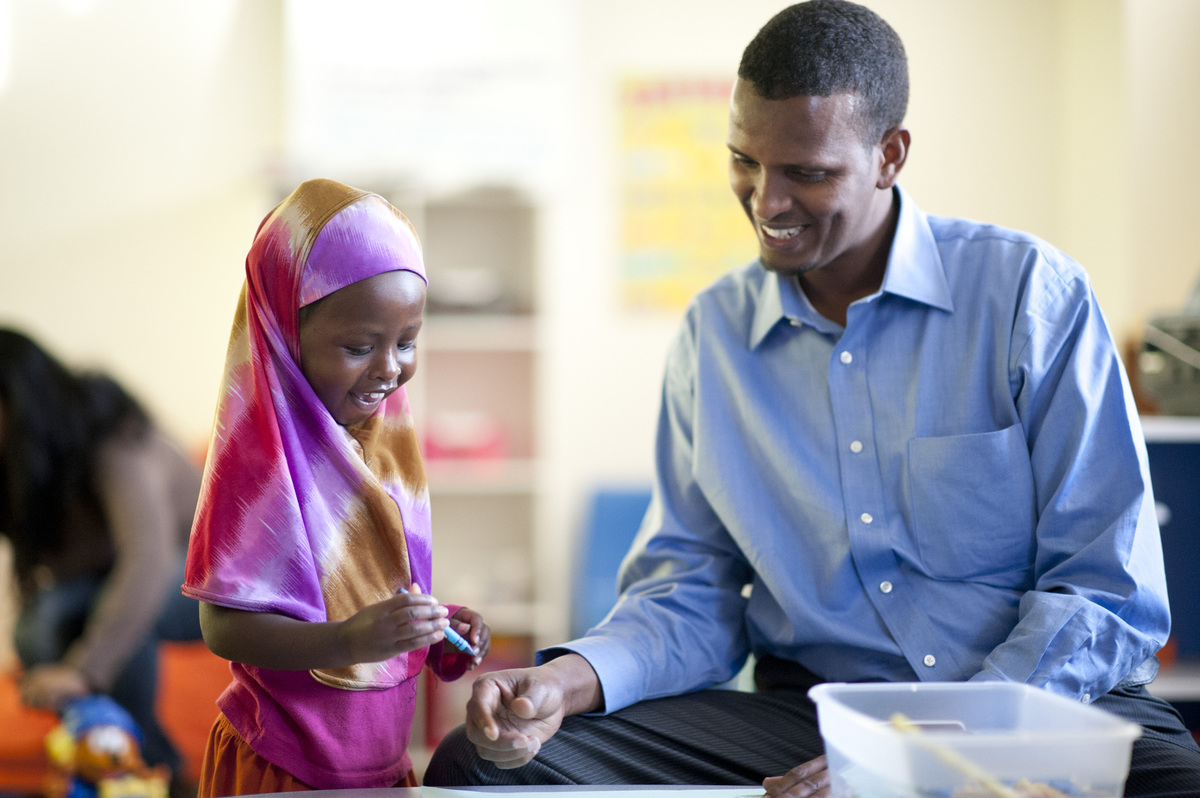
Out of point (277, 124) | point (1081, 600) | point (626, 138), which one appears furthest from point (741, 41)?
point (1081, 600)

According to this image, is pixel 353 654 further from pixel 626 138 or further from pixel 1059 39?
pixel 1059 39

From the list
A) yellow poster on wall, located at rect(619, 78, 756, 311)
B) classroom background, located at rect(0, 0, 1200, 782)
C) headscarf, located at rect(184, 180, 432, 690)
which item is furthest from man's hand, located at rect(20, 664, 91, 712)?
yellow poster on wall, located at rect(619, 78, 756, 311)

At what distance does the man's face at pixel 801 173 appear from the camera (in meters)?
1.31

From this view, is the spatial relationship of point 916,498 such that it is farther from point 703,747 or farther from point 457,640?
point 457,640

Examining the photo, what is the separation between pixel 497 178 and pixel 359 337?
103 inches

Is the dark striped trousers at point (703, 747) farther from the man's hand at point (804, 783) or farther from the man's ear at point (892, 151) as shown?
the man's ear at point (892, 151)

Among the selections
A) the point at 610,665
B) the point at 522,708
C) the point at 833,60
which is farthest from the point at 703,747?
the point at 833,60

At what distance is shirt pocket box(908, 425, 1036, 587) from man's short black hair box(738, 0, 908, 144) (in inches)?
16.9

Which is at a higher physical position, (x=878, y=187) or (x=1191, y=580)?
(x=878, y=187)

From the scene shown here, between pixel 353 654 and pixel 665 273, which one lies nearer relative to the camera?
pixel 353 654

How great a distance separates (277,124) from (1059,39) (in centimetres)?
288

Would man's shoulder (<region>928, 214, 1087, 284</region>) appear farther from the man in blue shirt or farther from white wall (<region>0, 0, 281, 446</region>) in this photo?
white wall (<region>0, 0, 281, 446</region>)

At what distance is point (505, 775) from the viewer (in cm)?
109

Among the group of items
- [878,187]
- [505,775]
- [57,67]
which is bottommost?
[505,775]
